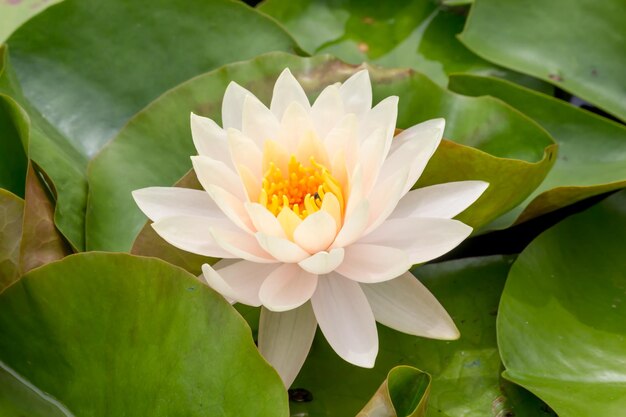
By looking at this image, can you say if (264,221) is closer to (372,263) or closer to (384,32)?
(372,263)

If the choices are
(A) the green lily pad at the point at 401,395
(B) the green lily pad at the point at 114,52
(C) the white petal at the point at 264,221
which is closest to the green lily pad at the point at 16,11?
(B) the green lily pad at the point at 114,52

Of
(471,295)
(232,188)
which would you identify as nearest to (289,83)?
(232,188)

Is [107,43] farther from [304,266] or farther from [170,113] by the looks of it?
[304,266]

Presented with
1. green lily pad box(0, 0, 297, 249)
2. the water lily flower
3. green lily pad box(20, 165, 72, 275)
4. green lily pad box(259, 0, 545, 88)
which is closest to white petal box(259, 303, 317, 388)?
the water lily flower

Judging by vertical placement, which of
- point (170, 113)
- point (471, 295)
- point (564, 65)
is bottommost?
point (471, 295)

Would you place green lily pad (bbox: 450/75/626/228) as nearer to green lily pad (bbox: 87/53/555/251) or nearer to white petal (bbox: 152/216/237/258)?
green lily pad (bbox: 87/53/555/251)

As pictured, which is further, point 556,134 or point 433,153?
point 556,134

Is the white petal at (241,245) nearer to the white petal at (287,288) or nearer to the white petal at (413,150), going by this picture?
the white petal at (287,288)
